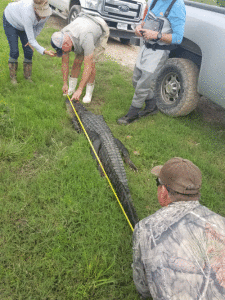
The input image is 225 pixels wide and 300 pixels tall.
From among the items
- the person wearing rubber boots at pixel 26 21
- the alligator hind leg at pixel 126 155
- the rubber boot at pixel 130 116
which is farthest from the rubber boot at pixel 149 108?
the person wearing rubber boots at pixel 26 21

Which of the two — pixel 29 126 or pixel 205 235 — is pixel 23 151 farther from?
pixel 205 235

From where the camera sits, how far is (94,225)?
2268 millimetres

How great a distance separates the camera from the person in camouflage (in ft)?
3.71

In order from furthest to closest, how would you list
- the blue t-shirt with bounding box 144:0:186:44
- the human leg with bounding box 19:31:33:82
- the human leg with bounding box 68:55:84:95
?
the human leg with bounding box 68:55:84:95 < the human leg with bounding box 19:31:33:82 < the blue t-shirt with bounding box 144:0:186:44

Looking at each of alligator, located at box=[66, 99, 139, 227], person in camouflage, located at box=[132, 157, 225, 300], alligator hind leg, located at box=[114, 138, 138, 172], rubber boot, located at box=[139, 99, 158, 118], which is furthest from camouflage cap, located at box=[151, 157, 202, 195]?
rubber boot, located at box=[139, 99, 158, 118]

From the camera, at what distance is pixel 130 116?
4.06 metres

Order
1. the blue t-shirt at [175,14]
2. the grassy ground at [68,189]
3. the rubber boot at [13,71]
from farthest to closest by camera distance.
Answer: the rubber boot at [13,71]
the blue t-shirt at [175,14]
the grassy ground at [68,189]

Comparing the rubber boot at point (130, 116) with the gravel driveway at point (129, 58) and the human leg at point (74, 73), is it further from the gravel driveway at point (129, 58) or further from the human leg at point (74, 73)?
the gravel driveway at point (129, 58)

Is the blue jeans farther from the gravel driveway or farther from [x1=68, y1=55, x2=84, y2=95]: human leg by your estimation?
the gravel driveway

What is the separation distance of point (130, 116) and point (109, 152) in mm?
1329

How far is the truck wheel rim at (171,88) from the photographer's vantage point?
13.4 ft

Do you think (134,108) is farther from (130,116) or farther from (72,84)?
(72,84)

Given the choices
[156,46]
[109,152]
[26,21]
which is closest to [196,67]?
[156,46]

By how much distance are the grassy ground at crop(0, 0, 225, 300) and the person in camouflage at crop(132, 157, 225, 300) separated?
71 cm
